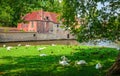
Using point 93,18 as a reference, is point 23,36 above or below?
below

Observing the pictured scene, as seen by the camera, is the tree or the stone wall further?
the stone wall

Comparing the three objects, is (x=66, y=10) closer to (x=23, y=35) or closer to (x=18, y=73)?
(x=18, y=73)

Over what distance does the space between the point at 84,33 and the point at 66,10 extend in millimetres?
1842

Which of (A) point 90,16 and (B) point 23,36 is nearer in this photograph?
(A) point 90,16

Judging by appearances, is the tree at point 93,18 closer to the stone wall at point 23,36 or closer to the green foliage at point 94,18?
the green foliage at point 94,18

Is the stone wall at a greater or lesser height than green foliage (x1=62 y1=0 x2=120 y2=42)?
lesser

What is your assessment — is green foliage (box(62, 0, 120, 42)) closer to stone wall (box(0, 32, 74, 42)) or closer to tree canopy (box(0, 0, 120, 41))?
tree canopy (box(0, 0, 120, 41))

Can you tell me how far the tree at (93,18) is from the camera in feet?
53.2

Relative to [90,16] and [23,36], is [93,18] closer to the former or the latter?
[90,16]

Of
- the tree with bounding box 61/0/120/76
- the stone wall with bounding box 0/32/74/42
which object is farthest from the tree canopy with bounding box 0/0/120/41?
the stone wall with bounding box 0/32/74/42

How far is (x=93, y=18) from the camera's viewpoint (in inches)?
655

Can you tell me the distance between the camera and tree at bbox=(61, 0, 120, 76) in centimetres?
1620

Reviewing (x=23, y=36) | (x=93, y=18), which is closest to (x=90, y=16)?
(x=93, y=18)

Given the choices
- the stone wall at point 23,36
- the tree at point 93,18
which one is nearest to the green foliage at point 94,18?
the tree at point 93,18
